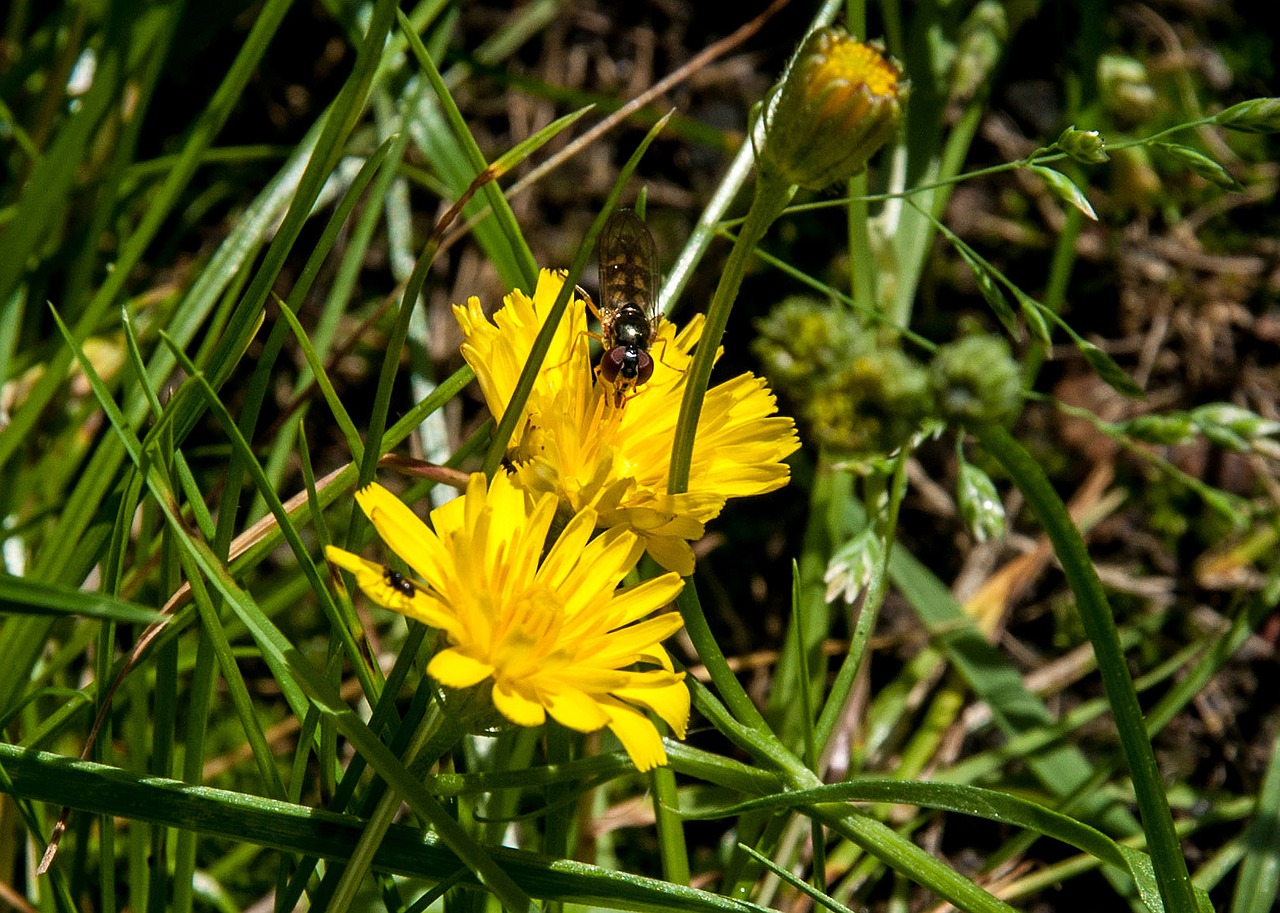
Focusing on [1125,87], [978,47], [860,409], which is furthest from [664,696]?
[1125,87]

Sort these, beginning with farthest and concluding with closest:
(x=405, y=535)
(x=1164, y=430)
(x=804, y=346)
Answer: (x=804, y=346) → (x=1164, y=430) → (x=405, y=535)

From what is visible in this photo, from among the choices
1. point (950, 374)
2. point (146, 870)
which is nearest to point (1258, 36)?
point (950, 374)

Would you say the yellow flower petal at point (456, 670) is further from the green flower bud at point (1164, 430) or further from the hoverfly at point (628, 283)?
the green flower bud at point (1164, 430)

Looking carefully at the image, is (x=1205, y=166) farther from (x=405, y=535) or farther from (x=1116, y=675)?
(x=405, y=535)

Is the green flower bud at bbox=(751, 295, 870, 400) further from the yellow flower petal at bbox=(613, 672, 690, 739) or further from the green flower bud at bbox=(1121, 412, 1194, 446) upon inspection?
the yellow flower petal at bbox=(613, 672, 690, 739)

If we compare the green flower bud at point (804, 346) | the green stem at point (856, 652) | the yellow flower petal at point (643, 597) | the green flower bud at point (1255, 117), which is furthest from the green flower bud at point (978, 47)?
the yellow flower petal at point (643, 597)

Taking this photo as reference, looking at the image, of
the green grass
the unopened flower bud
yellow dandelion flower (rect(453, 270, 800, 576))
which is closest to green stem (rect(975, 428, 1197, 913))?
the green grass

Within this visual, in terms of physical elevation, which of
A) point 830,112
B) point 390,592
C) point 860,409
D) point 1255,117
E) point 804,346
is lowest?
point 860,409
